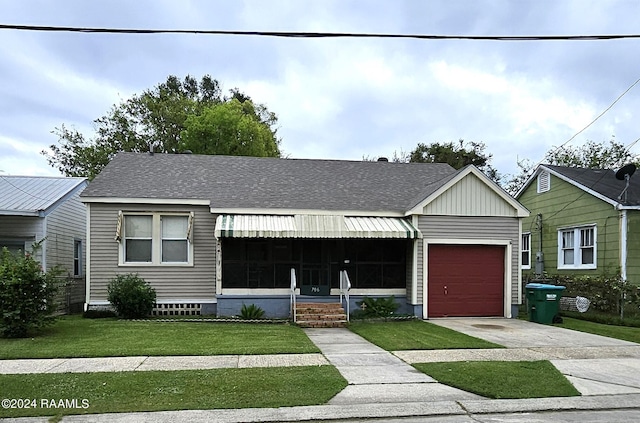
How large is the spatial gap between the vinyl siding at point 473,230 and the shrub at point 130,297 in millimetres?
7799

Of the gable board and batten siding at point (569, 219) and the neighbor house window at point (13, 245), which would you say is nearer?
the neighbor house window at point (13, 245)

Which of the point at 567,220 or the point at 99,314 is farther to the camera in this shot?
the point at 567,220

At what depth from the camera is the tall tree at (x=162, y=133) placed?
33875mm

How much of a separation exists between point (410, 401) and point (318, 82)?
13655 millimetres

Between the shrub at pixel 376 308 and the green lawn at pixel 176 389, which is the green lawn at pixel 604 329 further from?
the green lawn at pixel 176 389

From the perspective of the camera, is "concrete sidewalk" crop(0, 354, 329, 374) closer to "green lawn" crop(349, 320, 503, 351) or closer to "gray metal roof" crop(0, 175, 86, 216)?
"green lawn" crop(349, 320, 503, 351)

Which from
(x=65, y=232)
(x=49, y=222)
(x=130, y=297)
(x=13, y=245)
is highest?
(x=49, y=222)

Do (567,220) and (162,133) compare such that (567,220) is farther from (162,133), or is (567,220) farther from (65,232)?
(162,133)

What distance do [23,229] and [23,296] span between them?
18.0 feet

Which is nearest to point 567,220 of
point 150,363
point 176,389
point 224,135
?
point 150,363

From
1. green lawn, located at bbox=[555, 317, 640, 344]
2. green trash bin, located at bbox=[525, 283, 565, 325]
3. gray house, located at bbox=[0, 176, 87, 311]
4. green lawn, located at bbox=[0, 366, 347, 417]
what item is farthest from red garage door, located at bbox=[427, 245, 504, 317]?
gray house, located at bbox=[0, 176, 87, 311]

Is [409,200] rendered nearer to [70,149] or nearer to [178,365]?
[178,365]

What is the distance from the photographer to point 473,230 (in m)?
15.5

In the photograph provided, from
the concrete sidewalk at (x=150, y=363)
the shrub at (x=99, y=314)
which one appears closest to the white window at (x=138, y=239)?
the shrub at (x=99, y=314)
